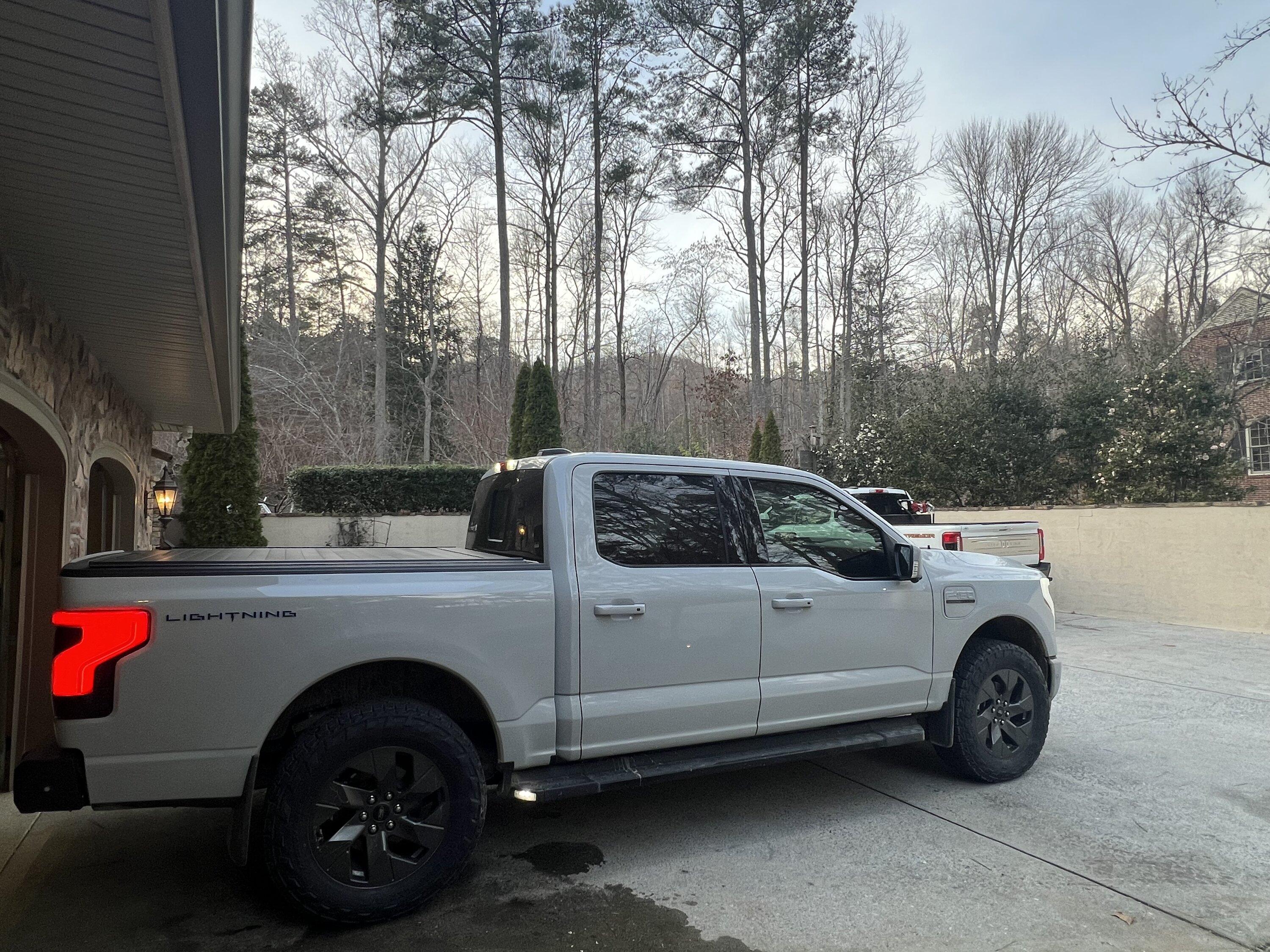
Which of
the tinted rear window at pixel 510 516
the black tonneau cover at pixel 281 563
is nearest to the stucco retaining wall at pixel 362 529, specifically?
the tinted rear window at pixel 510 516

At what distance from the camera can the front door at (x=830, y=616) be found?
13.7 feet

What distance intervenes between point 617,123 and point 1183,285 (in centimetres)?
1898

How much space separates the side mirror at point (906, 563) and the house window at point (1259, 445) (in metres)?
26.6

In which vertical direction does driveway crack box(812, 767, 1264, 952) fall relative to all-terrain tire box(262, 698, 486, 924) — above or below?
below

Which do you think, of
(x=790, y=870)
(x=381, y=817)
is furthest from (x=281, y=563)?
(x=790, y=870)

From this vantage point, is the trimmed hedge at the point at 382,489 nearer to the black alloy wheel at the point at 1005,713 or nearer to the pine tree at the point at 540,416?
the pine tree at the point at 540,416

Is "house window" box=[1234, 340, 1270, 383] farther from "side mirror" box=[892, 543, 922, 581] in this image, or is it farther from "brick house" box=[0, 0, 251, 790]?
"brick house" box=[0, 0, 251, 790]

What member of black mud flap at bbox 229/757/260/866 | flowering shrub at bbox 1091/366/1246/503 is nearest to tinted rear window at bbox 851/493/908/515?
flowering shrub at bbox 1091/366/1246/503

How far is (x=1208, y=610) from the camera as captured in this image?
35.9 feet

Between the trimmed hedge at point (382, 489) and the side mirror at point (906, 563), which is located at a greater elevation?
the trimmed hedge at point (382, 489)

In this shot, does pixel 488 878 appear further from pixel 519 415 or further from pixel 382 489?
pixel 519 415

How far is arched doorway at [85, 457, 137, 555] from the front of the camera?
7742 millimetres

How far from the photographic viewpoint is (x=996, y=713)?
16.0 ft

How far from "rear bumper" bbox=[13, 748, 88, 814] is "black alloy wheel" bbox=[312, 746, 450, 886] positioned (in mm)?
799
